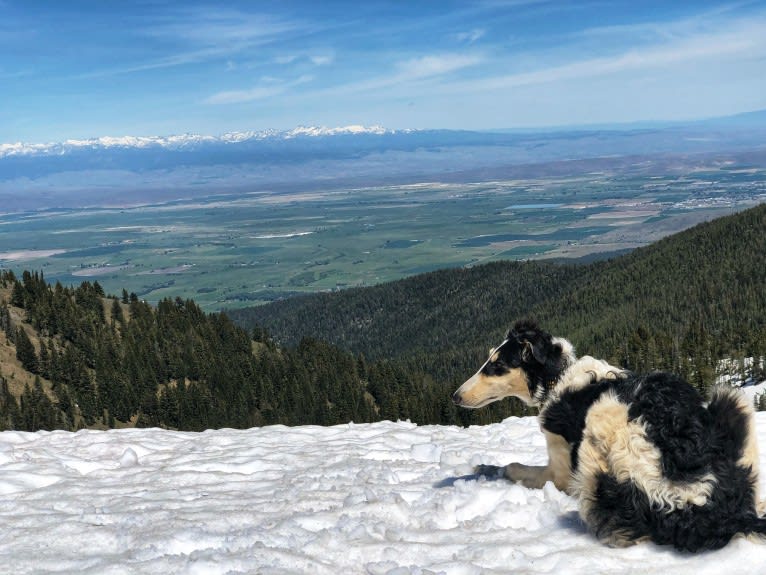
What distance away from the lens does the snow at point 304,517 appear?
243 inches

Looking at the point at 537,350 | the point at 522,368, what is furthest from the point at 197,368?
the point at 537,350

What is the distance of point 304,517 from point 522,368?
344 cm

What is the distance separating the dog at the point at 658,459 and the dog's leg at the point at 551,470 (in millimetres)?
41

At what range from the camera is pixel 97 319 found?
79.7m

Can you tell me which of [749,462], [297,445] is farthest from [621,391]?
[297,445]

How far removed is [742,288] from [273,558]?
15362 centimetres

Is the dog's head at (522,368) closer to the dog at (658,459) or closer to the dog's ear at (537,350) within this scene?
the dog's ear at (537,350)

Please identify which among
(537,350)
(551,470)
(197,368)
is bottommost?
(197,368)

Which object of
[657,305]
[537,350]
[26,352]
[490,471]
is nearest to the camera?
[537,350]

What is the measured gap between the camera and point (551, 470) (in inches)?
315

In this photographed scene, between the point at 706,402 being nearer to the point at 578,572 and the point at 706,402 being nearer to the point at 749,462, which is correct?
the point at 749,462

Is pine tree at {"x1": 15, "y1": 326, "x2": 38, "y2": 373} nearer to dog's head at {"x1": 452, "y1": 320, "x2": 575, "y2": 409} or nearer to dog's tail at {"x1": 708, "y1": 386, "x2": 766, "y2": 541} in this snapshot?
dog's head at {"x1": 452, "y1": 320, "x2": 575, "y2": 409}

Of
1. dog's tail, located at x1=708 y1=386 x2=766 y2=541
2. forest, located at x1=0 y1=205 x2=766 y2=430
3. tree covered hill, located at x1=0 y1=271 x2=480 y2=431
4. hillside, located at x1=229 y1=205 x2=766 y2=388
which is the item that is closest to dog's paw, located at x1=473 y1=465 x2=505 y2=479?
dog's tail, located at x1=708 y1=386 x2=766 y2=541

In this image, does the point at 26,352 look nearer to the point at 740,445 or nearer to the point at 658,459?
the point at 658,459
